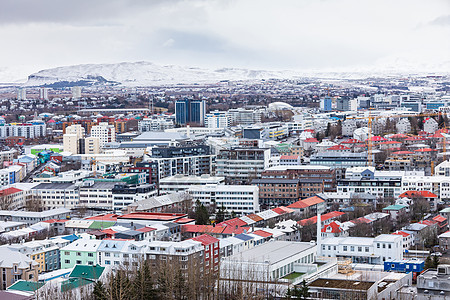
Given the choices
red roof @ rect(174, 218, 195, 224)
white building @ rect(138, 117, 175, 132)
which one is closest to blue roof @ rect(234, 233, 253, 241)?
red roof @ rect(174, 218, 195, 224)

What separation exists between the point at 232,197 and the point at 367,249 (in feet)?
11.9

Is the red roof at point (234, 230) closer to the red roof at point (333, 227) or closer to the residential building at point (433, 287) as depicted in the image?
the red roof at point (333, 227)

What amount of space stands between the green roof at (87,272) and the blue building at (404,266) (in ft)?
8.62

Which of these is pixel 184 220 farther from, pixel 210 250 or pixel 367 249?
pixel 367 249

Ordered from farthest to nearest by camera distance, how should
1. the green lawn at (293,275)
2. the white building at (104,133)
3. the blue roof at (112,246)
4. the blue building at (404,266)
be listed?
1. the white building at (104,133)
2. the blue roof at (112,246)
3. the blue building at (404,266)
4. the green lawn at (293,275)

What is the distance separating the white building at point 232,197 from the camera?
12531mm

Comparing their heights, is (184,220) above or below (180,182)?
below

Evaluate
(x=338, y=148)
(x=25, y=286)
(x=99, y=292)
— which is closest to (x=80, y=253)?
(x=25, y=286)

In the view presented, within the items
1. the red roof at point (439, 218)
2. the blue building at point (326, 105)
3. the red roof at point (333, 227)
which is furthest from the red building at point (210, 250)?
the blue building at point (326, 105)

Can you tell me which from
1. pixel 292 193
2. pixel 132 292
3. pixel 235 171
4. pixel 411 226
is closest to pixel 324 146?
pixel 235 171

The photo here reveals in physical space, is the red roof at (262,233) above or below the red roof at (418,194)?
below

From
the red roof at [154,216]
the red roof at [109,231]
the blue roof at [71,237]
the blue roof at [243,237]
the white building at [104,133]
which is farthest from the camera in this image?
the white building at [104,133]

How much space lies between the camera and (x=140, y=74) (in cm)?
7062

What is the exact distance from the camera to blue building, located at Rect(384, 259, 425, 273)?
27.8 ft
